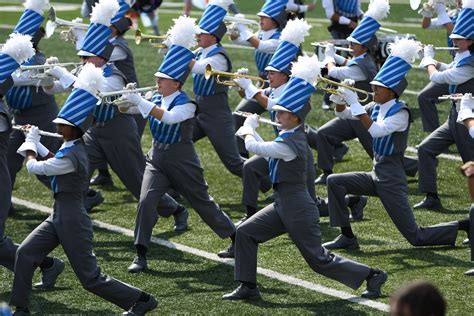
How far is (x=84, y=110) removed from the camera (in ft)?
31.2

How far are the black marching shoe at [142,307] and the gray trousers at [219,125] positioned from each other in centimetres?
362

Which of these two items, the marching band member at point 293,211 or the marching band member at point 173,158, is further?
the marching band member at point 173,158

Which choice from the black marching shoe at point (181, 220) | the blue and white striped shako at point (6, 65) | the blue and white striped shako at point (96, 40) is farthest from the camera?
the black marching shoe at point (181, 220)

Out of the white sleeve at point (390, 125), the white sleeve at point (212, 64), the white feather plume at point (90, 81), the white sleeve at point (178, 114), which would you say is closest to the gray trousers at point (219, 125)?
the white sleeve at point (212, 64)

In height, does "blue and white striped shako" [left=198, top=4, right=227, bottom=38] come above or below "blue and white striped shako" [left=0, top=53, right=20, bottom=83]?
below

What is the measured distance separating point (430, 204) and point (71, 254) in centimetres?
480

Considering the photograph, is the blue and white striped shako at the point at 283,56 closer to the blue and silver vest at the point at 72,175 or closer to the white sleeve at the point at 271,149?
the white sleeve at the point at 271,149

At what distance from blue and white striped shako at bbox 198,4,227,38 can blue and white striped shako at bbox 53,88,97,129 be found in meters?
3.33

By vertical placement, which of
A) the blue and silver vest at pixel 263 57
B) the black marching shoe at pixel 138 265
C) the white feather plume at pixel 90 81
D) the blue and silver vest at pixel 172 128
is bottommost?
Answer: the black marching shoe at pixel 138 265

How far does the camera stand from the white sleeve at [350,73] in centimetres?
1292

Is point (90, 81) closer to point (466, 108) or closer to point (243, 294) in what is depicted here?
point (243, 294)

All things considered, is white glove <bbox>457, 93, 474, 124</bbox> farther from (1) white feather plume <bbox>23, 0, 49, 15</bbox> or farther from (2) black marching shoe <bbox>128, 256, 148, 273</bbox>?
(1) white feather plume <bbox>23, 0, 49, 15</bbox>

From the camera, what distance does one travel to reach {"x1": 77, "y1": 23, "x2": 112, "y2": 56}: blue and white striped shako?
11.7 meters

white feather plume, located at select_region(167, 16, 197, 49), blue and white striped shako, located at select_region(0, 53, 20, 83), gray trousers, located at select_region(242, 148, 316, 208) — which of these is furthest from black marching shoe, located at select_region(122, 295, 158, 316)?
gray trousers, located at select_region(242, 148, 316, 208)
